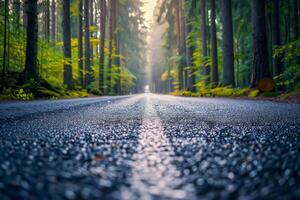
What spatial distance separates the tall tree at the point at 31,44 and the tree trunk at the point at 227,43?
8.91m

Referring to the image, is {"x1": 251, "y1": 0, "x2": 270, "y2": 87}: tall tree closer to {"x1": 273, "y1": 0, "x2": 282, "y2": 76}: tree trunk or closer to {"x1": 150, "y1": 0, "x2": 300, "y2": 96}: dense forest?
{"x1": 150, "y1": 0, "x2": 300, "y2": 96}: dense forest

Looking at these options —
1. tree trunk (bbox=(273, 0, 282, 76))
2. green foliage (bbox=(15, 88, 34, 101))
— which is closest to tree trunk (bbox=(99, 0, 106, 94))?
tree trunk (bbox=(273, 0, 282, 76))

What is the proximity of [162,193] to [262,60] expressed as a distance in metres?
10.2

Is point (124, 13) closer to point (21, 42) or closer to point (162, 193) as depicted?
point (21, 42)

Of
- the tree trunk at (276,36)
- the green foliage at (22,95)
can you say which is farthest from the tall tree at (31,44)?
the tree trunk at (276,36)

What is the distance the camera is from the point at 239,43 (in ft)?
83.7

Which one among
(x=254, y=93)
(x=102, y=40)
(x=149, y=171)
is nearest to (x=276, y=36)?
(x=254, y=93)

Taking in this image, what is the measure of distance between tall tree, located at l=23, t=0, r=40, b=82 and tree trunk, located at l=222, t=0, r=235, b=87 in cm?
891

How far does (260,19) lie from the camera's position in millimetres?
10141

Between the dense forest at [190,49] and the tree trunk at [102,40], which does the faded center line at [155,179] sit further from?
the tree trunk at [102,40]

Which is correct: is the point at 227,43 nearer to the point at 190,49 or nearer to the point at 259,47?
the point at 259,47

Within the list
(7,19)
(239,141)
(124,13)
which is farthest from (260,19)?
(124,13)

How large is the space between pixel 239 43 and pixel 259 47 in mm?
16516

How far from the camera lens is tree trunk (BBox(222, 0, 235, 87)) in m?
13.8
